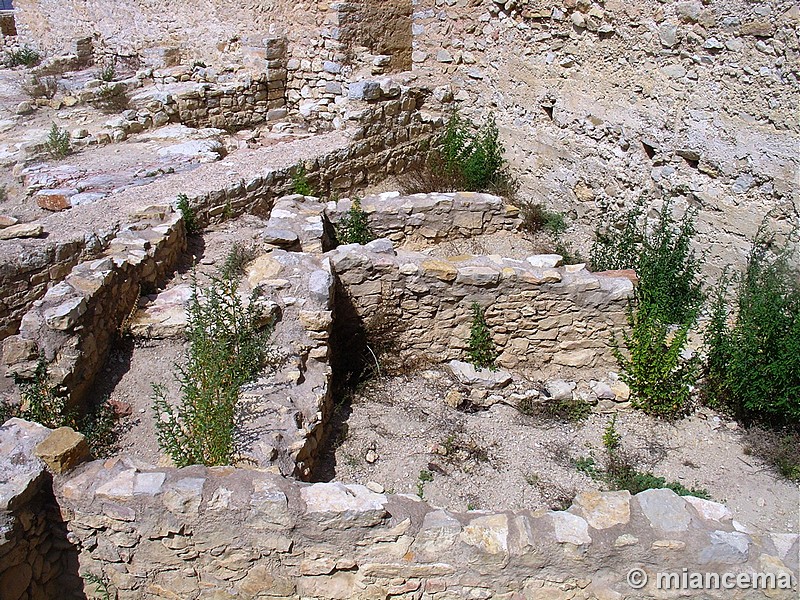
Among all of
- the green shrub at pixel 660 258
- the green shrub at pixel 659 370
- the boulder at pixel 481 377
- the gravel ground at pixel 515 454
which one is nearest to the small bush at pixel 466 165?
the green shrub at pixel 660 258

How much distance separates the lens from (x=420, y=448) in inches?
197

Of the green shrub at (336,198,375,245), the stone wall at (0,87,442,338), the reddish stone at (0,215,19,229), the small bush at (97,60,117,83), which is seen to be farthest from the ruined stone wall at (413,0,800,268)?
the reddish stone at (0,215,19,229)

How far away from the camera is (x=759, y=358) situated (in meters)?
5.11

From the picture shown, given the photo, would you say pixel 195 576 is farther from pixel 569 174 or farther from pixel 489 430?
pixel 569 174

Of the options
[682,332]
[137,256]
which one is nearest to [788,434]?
[682,332]

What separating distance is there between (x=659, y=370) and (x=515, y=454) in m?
1.39

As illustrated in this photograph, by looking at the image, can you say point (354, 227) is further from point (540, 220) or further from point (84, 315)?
point (84, 315)

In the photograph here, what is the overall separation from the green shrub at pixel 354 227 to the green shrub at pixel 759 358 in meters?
3.35

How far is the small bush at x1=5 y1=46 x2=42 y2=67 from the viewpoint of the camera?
14359 mm

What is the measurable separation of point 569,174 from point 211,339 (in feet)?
17.2

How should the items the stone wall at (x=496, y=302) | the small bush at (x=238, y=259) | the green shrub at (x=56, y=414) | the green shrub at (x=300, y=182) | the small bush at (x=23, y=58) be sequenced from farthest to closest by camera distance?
the small bush at (x=23, y=58)
the green shrub at (x=300, y=182)
the small bush at (x=238, y=259)
the stone wall at (x=496, y=302)
the green shrub at (x=56, y=414)

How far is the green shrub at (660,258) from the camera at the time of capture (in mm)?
6148

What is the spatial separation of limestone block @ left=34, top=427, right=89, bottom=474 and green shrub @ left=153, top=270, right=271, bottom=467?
20.3 inches

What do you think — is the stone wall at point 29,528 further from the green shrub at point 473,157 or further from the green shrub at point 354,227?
the green shrub at point 473,157
